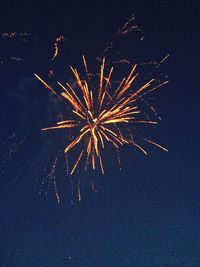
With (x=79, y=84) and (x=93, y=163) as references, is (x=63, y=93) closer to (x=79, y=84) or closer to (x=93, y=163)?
(x=79, y=84)

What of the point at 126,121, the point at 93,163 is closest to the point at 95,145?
the point at 93,163

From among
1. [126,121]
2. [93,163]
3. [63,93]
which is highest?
[63,93]

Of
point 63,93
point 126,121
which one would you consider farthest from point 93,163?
point 63,93

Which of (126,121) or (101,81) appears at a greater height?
(101,81)

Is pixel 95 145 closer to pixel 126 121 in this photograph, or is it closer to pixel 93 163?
pixel 93 163

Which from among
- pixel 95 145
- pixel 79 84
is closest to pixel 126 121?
pixel 95 145

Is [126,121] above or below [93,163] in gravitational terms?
above

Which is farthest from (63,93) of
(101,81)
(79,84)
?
(101,81)

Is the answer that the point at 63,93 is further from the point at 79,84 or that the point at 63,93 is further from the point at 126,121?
the point at 126,121

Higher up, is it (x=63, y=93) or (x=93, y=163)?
(x=63, y=93)
